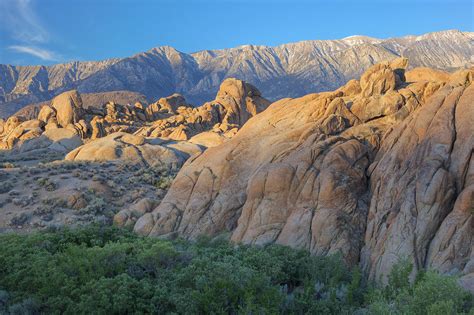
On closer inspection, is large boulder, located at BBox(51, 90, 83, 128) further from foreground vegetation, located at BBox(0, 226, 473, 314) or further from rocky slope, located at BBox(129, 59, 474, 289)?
foreground vegetation, located at BBox(0, 226, 473, 314)

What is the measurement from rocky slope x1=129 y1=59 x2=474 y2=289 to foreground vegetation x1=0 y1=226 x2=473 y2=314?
1517mm

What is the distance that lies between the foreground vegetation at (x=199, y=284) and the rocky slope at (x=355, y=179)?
1517 mm

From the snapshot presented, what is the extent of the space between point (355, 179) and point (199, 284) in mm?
8529

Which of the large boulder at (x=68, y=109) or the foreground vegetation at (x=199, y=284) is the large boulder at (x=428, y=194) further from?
the large boulder at (x=68, y=109)

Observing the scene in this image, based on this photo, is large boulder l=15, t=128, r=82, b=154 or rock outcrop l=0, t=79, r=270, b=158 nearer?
large boulder l=15, t=128, r=82, b=154

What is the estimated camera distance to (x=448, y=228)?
48.0ft

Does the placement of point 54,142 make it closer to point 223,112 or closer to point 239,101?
point 223,112

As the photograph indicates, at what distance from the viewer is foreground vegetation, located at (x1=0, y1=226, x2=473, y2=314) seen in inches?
448

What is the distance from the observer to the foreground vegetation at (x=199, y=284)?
37.3 ft

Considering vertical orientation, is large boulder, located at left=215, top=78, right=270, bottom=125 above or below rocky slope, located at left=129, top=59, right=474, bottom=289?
above

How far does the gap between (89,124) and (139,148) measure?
26.8 metres

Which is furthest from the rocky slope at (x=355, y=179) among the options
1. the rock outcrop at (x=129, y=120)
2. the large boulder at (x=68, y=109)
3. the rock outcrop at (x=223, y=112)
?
the large boulder at (x=68, y=109)

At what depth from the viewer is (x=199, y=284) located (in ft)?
42.0

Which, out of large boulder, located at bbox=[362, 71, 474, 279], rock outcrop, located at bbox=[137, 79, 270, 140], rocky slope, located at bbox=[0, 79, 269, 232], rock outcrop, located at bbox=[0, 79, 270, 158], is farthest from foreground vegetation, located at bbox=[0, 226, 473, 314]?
rock outcrop, located at bbox=[137, 79, 270, 140]
